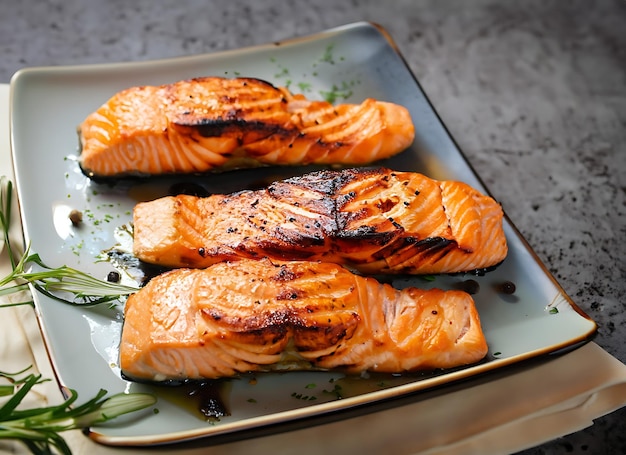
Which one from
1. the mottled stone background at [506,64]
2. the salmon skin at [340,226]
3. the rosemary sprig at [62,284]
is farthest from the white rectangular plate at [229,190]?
the mottled stone background at [506,64]

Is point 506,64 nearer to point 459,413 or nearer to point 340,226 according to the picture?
point 340,226

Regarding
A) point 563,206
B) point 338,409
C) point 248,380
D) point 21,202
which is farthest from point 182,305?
point 563,206

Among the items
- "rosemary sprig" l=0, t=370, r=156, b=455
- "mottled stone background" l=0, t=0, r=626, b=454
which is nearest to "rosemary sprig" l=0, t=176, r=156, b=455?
"rosemary sprig" l=0, t=370, r=156, b=455

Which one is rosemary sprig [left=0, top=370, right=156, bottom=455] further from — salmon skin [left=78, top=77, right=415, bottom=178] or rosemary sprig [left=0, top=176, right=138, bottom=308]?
salmon skin [left=78, top=77, right=415, bottom=178]

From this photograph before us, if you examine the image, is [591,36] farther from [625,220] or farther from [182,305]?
[182,305]

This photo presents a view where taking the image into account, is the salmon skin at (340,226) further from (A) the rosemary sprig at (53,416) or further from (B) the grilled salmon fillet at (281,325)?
(A) the rosemary sprig at (53,416)

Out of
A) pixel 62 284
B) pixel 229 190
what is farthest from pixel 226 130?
pixel 62 284
